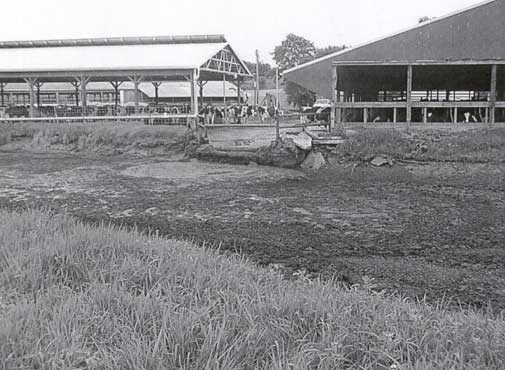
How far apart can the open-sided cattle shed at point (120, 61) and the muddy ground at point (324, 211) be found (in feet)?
29.9

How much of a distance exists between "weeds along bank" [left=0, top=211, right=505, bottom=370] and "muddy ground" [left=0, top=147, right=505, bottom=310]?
68.5 inches

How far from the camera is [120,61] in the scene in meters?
27.1

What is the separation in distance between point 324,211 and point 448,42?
9846 mm

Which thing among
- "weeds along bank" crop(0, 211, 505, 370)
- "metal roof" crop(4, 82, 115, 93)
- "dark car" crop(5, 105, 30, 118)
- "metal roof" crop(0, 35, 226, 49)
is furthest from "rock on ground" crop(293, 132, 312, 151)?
"metal roof" crop(4, 82, 115, 93)

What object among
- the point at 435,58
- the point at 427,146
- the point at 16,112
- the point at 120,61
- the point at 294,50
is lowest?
the point at 427,146

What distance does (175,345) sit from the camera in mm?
3365

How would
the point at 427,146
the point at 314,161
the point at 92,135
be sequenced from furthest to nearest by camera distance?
the point at 92,135 < the point at 314,161 < the point at 427,146

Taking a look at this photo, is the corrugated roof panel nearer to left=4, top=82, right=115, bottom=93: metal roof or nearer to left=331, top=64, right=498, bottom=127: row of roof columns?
left=4, top=82, right=115, bottom=93: metal roof

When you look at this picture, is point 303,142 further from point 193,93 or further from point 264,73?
point 264,73

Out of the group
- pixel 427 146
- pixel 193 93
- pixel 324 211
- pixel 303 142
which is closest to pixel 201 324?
pixel 324 211

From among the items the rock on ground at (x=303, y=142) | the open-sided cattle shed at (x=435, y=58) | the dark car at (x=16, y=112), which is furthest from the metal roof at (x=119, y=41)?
the rock on ground at (x=303, y=142)

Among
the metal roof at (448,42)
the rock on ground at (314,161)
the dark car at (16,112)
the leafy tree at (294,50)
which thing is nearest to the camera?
the rock on ground at (314,161)

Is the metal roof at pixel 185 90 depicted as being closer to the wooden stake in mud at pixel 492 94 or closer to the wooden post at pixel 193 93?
the wooden post at pixel 193 93

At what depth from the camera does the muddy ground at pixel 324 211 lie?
6.94m
